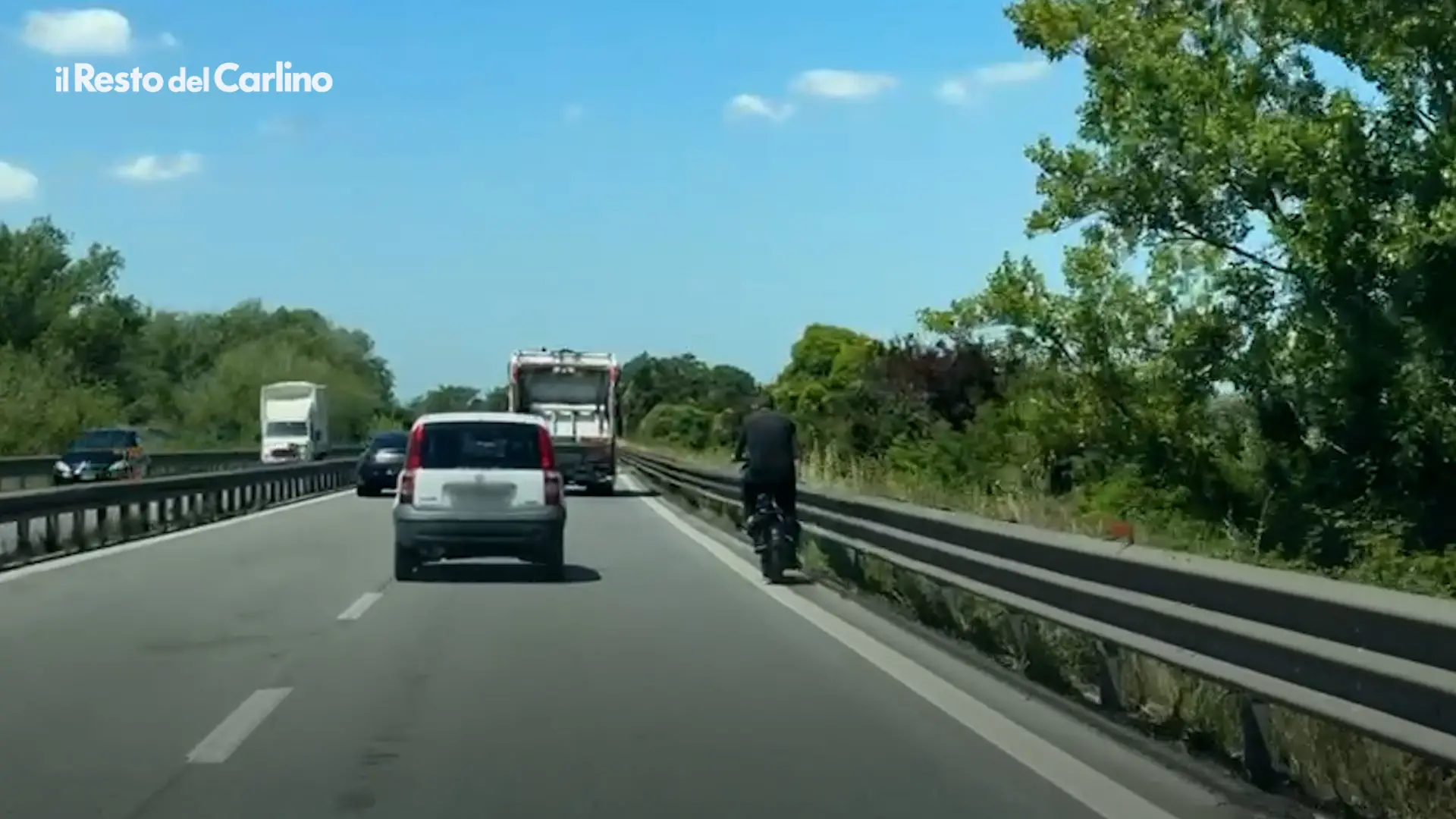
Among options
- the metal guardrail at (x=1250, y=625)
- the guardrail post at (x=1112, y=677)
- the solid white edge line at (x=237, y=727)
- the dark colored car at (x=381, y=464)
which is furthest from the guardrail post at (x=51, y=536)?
the dark colored car at (x=381, y=464)

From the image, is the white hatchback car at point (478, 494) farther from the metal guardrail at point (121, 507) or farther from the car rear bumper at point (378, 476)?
the car rear bumper at point (378, 476)

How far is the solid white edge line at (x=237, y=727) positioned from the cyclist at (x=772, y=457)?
8.58 metres

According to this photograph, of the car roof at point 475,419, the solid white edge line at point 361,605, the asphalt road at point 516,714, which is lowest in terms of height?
the solid white edge line at point 361,605

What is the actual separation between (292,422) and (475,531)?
53207 mm

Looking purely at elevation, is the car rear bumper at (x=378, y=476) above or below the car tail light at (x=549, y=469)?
below

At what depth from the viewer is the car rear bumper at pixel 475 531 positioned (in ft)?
65.1

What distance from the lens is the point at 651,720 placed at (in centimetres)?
1073

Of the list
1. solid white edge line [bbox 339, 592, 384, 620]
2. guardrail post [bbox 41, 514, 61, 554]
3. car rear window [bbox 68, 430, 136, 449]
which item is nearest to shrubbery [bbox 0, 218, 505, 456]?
car rear window [bbox 68, 430, 136, 449]

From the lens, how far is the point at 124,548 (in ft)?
86.1

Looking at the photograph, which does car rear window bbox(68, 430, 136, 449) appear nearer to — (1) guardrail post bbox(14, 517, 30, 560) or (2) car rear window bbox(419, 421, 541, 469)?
(1) guardrail post bbox(14, 517, 30, 560)

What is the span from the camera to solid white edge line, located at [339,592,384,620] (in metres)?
16.7

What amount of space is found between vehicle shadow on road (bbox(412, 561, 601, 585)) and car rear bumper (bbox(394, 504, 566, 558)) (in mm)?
503

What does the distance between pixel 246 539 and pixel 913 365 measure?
20.1 metres

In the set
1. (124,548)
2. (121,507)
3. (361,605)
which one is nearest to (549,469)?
(361,605)
